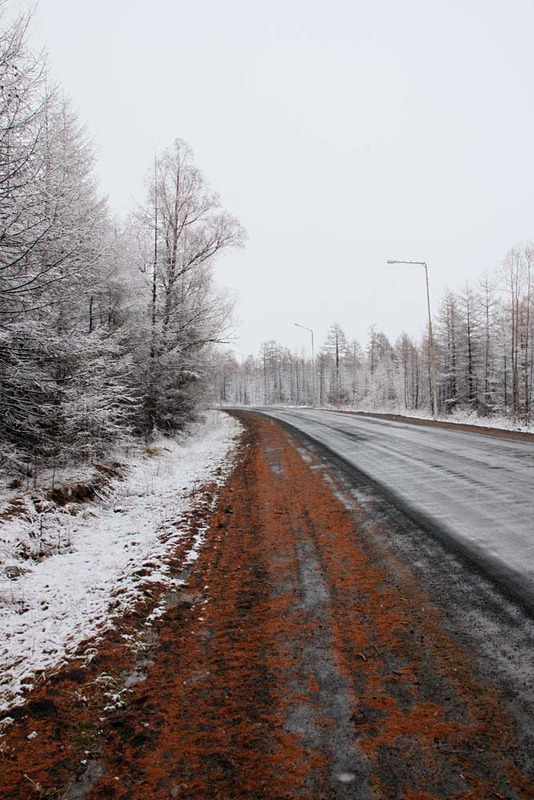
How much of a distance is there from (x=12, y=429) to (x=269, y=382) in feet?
271

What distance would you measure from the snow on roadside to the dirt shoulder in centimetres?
28

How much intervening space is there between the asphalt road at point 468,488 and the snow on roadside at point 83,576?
A: 3.34 metres

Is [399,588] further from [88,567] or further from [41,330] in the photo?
[41,330]

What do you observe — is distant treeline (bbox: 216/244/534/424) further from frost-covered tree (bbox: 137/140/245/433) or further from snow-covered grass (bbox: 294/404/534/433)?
frost-covered tree (bbox: 137/140/245/433)

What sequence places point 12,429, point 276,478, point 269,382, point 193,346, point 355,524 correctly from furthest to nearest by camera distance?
point 269,382 < point 193,346 < point 276,478 < point 12,429 < point 355,524

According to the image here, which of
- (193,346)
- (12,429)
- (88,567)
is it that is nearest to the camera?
(88,567)

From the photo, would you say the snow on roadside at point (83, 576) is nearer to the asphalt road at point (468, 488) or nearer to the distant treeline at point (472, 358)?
the asphalt road at point (468, 488)

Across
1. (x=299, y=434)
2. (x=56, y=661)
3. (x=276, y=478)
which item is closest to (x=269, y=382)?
(x=299, y=434)

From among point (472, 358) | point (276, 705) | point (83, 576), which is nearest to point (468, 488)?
point (276, 705)

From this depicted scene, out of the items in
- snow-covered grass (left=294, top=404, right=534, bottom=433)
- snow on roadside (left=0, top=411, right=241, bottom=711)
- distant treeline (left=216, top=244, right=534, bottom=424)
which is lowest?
snow on roadside (left=0, top=411, right=241, bottom=711)

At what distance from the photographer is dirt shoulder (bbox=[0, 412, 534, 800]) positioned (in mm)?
1899

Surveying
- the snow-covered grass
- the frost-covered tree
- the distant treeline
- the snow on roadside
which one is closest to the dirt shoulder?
the snow on roadside

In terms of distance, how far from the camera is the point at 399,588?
12.1ft

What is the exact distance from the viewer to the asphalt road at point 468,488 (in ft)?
13.5
